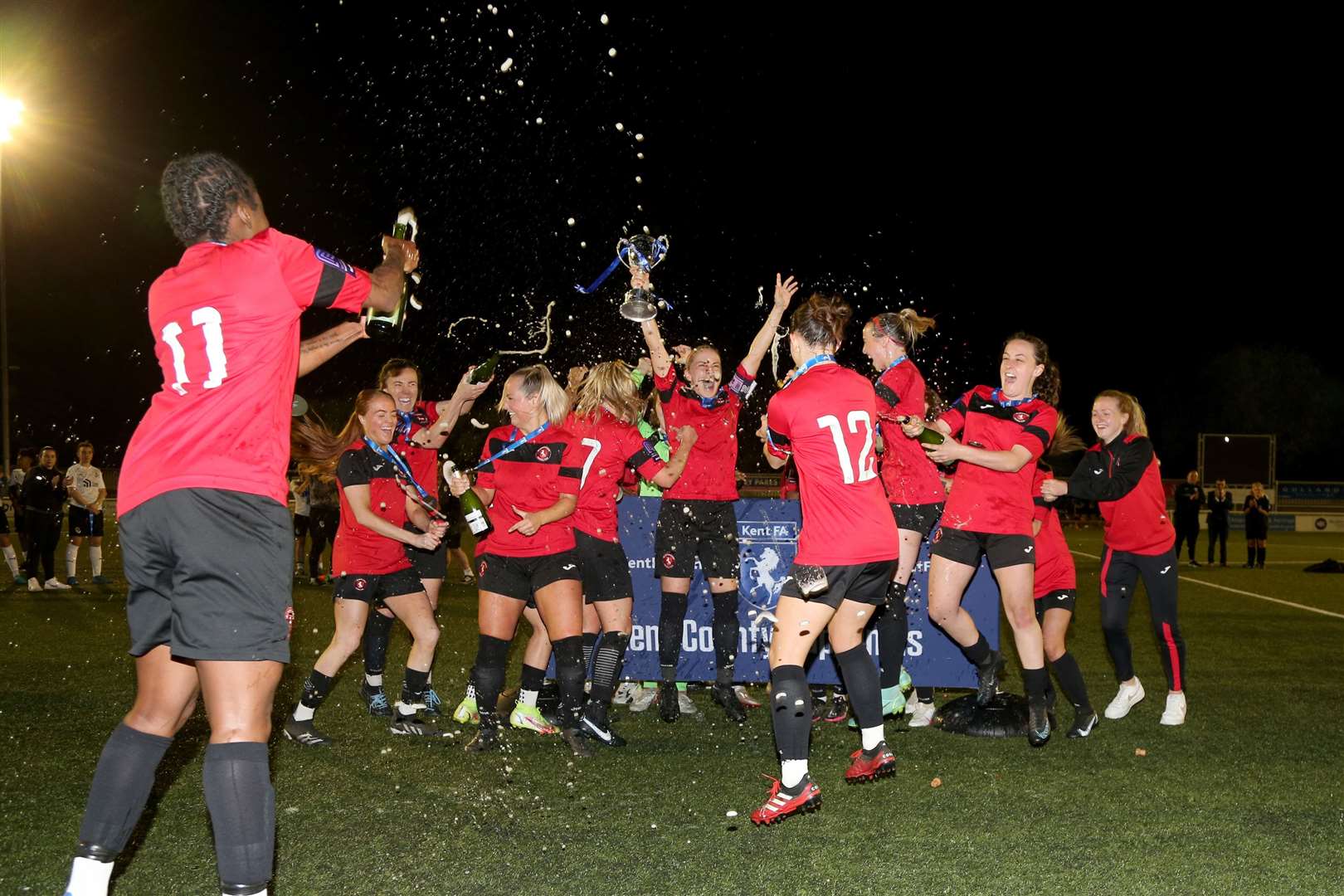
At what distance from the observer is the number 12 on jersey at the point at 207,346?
3.15 metres

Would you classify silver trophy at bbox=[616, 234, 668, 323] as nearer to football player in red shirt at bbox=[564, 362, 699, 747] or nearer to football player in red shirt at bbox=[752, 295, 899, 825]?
football player in red shirt at bbox=[564, 362, 699, 747]

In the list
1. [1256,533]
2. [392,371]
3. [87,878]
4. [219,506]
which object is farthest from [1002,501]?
[1256,533]

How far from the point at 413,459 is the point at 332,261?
412cm

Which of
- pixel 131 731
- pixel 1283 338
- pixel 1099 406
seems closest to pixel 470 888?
pixel 131 731

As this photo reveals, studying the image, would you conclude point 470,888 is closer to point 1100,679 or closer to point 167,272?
point 167,272

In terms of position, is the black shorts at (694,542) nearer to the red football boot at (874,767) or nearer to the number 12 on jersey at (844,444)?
the red football boot at (874,767)

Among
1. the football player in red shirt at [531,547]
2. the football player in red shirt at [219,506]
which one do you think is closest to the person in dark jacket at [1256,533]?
the football player in red shirt at [531,547]

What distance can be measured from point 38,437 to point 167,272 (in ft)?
181

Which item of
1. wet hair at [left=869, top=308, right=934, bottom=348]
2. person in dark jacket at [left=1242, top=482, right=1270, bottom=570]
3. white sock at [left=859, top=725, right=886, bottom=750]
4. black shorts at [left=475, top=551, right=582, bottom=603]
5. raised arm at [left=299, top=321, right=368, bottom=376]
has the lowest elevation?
person in dark jacket at [left=1242, top=482, right=1270, bottom=570]

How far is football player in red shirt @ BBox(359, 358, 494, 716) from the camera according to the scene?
717 cm

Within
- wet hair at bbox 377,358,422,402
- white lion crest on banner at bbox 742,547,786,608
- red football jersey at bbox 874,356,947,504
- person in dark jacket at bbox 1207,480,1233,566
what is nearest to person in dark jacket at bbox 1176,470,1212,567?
person in dark jacket at bbox 1207,480,1233,566

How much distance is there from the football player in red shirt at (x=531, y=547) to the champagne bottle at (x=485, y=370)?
0.15m

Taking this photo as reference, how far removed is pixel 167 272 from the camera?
3260 mm

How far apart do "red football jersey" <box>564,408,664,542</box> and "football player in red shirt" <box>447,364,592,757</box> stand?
0.42 m
